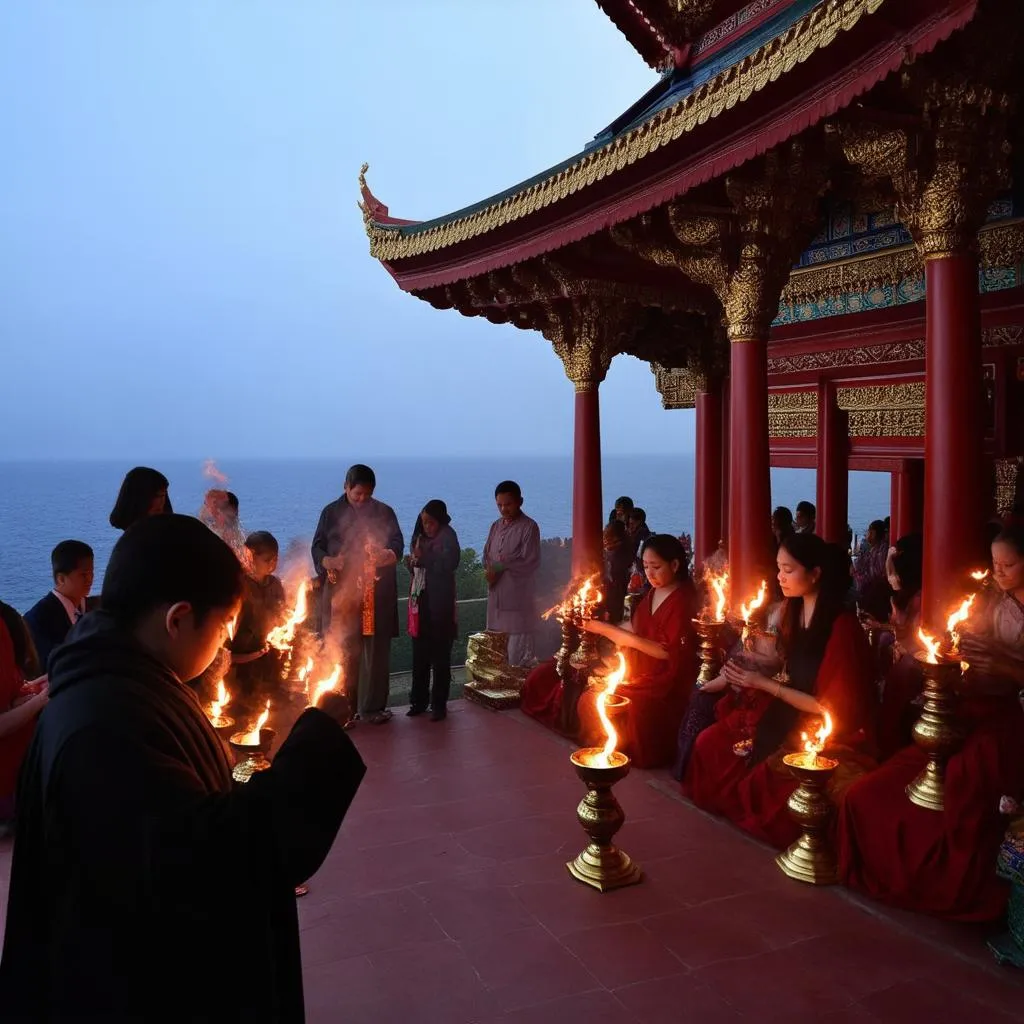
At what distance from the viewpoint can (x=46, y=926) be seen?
1517 millimetres

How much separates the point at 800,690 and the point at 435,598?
10.8 feet

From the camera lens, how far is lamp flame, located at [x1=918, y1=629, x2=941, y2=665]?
3.61 m

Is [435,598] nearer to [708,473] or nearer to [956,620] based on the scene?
[956,620]

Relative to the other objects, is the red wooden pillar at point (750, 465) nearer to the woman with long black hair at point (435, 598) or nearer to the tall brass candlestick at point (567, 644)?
the tall brass candlestick at point (567, 644)

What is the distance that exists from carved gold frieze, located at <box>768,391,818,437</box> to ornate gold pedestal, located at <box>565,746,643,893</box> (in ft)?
19.9

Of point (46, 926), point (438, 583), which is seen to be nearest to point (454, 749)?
point (438, 583)

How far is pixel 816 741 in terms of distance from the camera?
3885mm

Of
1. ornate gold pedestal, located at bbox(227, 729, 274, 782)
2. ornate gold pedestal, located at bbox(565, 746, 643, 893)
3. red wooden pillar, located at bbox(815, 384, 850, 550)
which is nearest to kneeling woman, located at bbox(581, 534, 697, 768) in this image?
ornate gold pedestal, located at bbox(565, 746, 643, 893)

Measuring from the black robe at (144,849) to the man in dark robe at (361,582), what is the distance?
4705mm

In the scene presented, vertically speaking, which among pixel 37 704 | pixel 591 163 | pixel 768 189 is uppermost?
pixel 591 163

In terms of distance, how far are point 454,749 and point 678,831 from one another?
196 centimetres

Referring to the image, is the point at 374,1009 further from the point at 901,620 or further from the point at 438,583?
the point at 438,583

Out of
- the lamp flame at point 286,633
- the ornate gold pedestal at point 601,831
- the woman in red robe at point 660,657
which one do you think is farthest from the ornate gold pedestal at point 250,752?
the woman in red robe at point 660,657

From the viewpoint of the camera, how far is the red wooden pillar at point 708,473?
980cm
